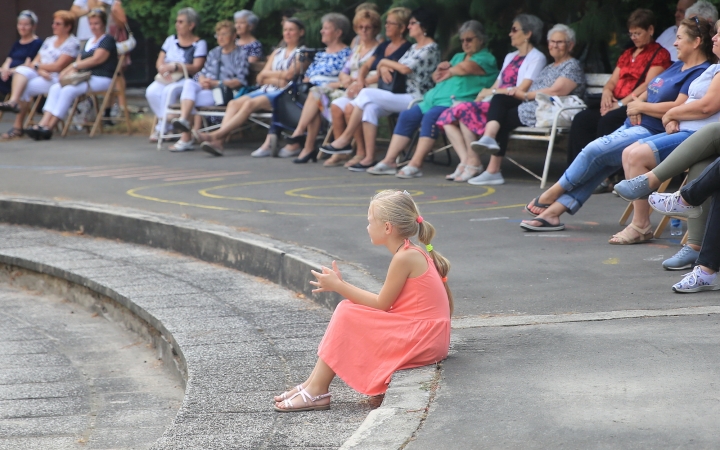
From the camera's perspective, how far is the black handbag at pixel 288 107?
39.1 feet

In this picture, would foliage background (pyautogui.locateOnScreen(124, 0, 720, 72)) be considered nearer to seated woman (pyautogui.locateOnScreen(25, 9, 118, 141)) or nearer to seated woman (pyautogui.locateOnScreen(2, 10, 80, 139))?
seated woman (pyautogui.locateOnScreen(25, 9, 118, 141))

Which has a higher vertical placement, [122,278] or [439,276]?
[439,276]

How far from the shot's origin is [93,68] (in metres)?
14.2

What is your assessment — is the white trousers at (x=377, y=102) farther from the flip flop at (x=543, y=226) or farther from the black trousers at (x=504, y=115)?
the flip flop at (x=543, y=226)

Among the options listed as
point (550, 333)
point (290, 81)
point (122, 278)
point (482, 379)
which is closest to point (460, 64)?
point (290, 81)

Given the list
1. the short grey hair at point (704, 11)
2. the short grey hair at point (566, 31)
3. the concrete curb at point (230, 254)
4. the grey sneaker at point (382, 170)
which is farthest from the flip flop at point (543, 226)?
the grey sneaker at point (382, 170)

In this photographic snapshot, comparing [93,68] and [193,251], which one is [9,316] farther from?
[93,68]

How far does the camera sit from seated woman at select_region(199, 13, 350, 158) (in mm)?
11586

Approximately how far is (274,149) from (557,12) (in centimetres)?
364

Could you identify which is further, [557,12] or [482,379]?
[557,12]

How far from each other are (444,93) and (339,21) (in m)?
2.20

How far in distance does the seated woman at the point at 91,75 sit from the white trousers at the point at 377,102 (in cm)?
511

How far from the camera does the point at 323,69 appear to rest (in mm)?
11656

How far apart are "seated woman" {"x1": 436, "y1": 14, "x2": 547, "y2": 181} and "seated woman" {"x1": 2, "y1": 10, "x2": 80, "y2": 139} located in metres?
7.10
